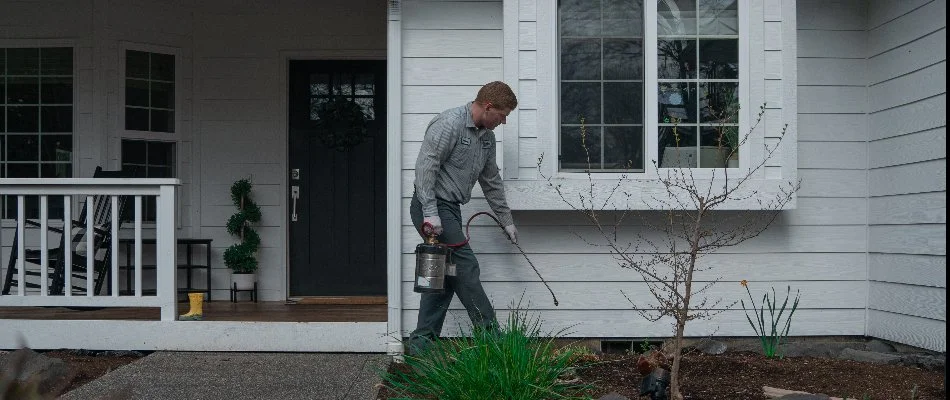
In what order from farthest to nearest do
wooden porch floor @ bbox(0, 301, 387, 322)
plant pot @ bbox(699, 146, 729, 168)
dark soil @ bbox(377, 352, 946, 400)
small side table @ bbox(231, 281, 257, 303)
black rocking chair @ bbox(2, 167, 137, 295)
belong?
small side table @ bbox(231, 281, 257, 303) → black rocking chair @ bbox(2, 167, 137, 295) → wooden porch floor @ bbox(0, 301, 387, 322) → plant pot @ bbox(699, 146, 729, 168) → dark soil @ bbox(377, 352, 946, 400)

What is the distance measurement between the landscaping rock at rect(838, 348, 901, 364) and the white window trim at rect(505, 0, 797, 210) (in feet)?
2.96

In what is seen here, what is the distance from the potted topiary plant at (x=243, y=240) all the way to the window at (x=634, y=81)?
120 inches

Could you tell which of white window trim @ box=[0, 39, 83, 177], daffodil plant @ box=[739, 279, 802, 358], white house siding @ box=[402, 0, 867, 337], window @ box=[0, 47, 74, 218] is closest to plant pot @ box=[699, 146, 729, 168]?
white house siding @ box=[402, 0, 867, 337]

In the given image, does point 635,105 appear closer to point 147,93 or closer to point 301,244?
point 301,244

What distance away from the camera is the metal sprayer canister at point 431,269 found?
16.2 ft

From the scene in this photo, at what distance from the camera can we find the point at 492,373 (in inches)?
158

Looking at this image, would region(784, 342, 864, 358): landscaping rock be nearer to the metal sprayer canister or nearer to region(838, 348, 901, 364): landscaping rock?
region(838, 348, 901, 364): landscaping rock

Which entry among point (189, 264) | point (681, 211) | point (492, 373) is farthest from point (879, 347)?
point (189, 264)

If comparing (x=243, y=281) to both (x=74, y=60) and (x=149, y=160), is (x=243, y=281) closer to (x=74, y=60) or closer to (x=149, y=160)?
(x=149, y=160)

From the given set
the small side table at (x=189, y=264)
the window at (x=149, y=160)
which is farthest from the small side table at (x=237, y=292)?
the window at (x=149, y=160)

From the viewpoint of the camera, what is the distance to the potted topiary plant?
7617 millimetres

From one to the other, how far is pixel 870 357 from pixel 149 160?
5.39 meters

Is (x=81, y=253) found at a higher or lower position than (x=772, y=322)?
higher

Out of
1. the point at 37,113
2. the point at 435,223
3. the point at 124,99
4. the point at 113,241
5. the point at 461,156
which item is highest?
the point at 124,99
